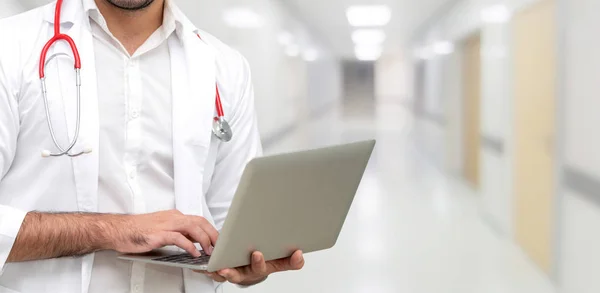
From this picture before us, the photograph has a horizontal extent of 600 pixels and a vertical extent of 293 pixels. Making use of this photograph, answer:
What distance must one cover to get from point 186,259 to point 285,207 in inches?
8.8

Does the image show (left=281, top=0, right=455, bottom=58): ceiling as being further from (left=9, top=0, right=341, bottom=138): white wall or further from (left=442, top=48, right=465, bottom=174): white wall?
(left=442, top=48, right=465, bottom=174): white wall

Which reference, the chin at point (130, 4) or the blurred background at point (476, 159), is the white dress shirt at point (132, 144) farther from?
the blurred background at point (476, 159)

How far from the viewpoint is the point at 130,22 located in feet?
5.16

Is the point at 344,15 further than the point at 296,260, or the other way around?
the point at 344,15

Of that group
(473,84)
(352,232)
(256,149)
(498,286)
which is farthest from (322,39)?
(256,149)

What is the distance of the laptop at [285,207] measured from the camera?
1.26 metres

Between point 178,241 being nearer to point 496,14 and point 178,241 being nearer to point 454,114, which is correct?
point 496,14

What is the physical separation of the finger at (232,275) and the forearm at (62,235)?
221 millimetres

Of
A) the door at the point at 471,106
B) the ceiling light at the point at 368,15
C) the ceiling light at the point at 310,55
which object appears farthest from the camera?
the ceiling light at the point at 310,55

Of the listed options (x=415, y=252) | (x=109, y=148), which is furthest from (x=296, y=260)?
(x=415, y=252)

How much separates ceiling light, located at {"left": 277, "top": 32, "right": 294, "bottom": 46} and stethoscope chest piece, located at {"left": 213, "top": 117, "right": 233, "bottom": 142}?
32.8ft

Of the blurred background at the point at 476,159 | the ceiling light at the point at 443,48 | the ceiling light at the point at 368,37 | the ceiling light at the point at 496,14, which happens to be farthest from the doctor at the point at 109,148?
the ceiling light at the point at 368,37

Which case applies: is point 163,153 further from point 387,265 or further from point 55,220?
point 387,265

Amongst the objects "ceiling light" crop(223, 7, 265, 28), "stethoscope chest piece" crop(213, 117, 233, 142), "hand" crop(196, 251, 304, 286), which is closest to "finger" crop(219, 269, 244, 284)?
"hand" crop(196, 251, 304, 286)
